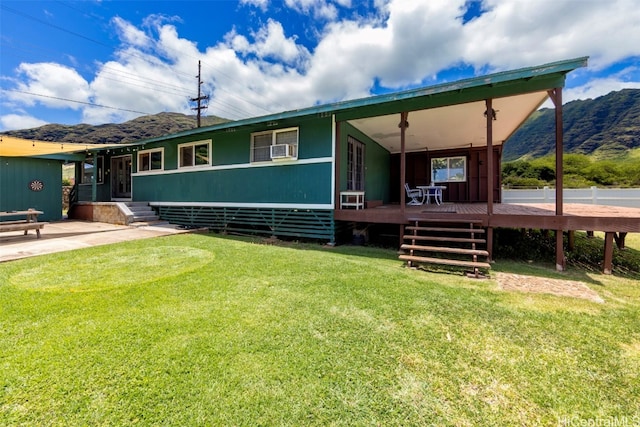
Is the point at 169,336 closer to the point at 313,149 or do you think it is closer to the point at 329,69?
the point at 313,149

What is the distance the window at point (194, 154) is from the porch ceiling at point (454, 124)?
4.94 m

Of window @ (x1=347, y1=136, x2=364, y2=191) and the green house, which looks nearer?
the green house

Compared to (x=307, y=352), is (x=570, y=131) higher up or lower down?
higher up

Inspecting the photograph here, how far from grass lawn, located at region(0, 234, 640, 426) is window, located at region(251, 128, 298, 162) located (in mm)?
4203

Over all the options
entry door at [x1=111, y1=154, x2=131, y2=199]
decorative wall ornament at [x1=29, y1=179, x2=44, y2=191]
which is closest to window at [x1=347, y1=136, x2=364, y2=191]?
entry door at [x1=111, y1=154, x2=131, y2=199]

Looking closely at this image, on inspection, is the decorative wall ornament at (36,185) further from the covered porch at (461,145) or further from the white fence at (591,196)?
the white fence at (591,196)

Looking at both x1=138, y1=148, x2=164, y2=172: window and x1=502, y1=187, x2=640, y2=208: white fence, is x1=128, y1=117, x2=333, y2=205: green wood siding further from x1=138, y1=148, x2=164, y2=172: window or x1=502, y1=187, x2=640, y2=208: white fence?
x1=502, y1=187, x2=640, y2=208: white fence

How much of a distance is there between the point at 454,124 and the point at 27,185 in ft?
47.0

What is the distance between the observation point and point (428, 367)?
6.82ft

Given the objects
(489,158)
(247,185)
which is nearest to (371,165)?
(247,185)

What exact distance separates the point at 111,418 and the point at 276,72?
22298 mm

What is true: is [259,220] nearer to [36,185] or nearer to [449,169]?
[449,169]

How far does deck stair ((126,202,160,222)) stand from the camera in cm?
954

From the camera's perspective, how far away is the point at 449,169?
11445 millimetres
